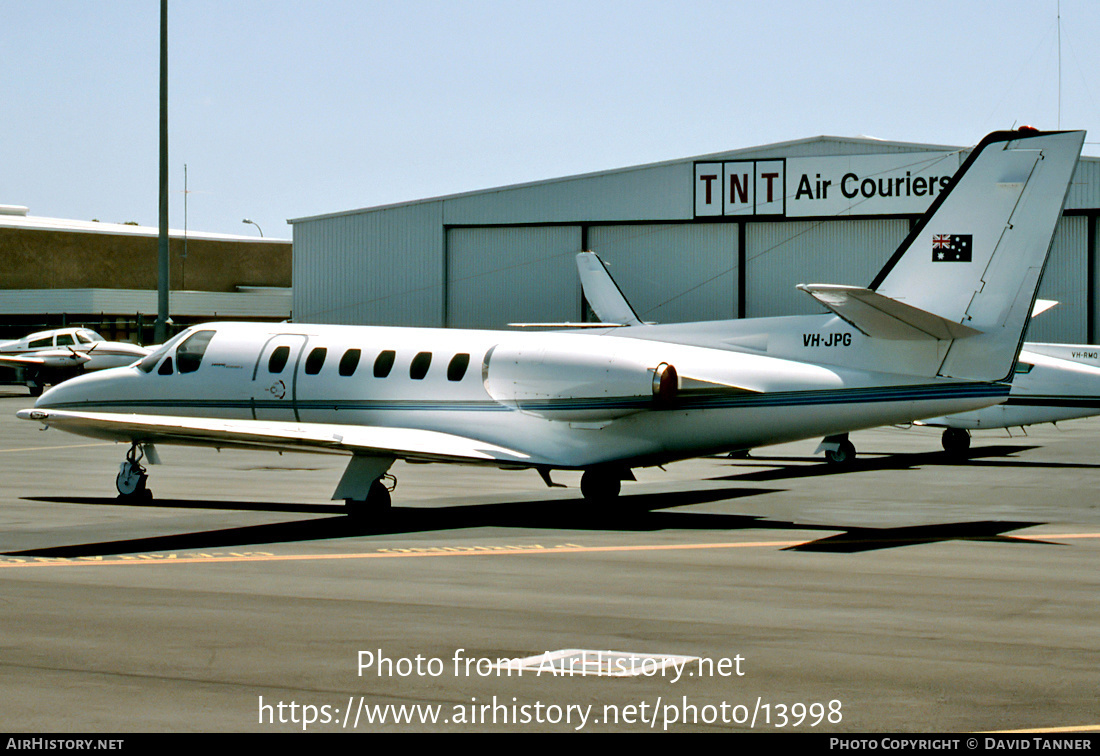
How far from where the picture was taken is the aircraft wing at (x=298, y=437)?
18.6m

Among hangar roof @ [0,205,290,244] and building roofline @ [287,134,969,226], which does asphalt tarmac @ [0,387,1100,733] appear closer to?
building roofline @ [287,134,969,226]

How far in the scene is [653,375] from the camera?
1897 cm

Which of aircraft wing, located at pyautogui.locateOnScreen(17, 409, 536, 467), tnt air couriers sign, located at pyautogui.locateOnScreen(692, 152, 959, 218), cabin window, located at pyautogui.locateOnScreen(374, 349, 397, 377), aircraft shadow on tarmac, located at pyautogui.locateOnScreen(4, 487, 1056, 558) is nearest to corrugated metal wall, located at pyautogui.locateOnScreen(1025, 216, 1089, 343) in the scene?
tnt air couriers sign, located at pyautogui.locateOnScreen(692, 152, 959, 218)

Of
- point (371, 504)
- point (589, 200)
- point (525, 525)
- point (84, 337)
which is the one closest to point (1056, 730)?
point (525, 525)

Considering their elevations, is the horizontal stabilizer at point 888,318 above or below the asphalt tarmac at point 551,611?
above

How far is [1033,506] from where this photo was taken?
21.6 meters

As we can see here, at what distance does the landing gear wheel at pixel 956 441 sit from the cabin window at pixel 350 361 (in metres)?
16.5

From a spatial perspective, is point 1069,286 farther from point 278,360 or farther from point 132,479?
point 132,479

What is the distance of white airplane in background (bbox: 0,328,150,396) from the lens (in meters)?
54.0

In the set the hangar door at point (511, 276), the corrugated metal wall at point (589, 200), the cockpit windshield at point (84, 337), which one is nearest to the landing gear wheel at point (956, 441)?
the corrugated metal wall at point (589, 200)

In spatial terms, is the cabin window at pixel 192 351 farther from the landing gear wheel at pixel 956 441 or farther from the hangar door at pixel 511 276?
the hangar door at pixel 511 276

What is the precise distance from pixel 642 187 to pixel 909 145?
437 inches

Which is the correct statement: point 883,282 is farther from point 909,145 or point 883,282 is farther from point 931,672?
point 909,145

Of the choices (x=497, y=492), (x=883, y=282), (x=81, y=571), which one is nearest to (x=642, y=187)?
(x=497, y=492)
